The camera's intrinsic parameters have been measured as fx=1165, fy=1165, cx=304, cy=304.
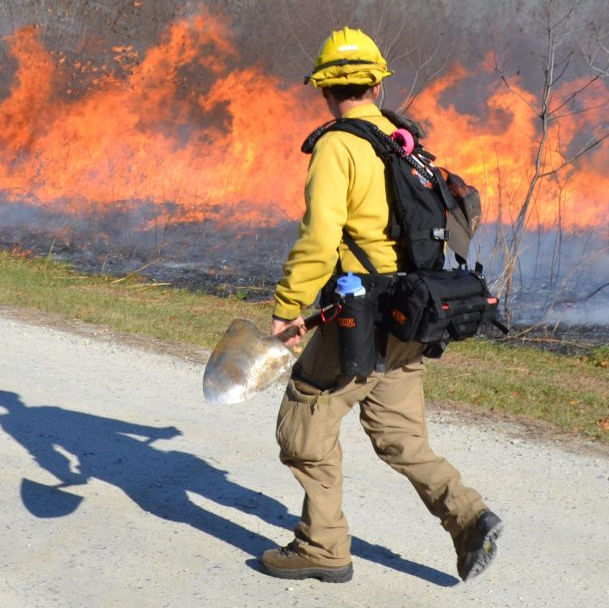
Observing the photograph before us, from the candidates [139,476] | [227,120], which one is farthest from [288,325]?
[227,120]

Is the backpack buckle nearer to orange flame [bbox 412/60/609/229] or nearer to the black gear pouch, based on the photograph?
the black gear pouch

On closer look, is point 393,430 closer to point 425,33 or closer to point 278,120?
point 425,33

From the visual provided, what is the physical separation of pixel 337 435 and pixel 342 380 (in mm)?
219

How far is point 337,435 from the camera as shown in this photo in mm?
3986

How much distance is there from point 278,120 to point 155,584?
1283cm

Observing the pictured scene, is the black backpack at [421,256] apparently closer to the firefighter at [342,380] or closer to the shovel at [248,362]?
the firefighter at [342,380]

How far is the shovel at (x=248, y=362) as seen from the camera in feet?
12.6

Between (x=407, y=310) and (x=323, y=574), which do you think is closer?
(x=407, y=310)

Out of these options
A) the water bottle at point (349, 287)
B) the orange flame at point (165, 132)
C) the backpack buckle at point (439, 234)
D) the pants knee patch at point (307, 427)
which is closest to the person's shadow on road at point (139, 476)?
the pants knee patch at point (307, 427)

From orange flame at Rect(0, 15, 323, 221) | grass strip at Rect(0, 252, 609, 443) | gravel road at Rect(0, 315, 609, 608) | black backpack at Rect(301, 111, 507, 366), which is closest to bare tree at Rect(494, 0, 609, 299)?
grass strip at Rect(0, 252, 609, 443)

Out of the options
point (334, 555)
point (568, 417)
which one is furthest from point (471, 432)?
point (334, 555)

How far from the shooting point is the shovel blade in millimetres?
3848

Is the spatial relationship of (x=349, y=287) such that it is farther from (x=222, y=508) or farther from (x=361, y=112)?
(x=222, y=508)

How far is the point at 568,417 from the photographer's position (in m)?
6.34
